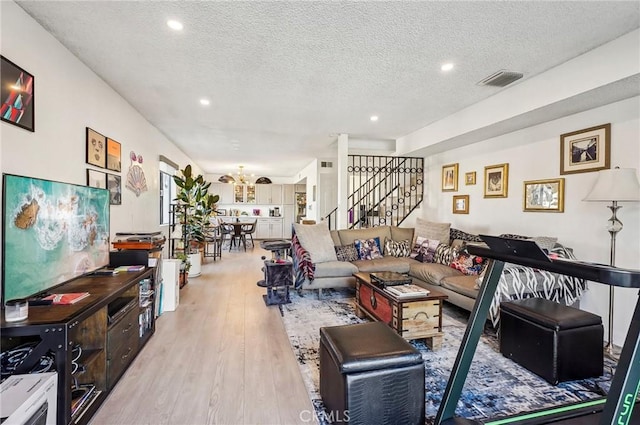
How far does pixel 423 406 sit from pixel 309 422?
2.18 feet

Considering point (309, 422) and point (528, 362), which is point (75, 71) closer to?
point (309, 422)

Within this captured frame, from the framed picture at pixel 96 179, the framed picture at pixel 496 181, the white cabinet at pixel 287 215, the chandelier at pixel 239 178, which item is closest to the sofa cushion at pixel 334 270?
the framed picture at pixel 496 181

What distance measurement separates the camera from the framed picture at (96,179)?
279 centimetres

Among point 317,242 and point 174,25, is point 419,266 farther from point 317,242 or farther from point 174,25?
point 174,25

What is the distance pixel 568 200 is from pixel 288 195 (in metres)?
9.65

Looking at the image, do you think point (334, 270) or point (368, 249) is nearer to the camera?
point (334, 270)

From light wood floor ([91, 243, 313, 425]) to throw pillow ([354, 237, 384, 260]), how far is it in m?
1.62

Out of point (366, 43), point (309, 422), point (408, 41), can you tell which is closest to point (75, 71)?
Result: point (366, 43)

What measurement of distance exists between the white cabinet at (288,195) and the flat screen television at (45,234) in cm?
939

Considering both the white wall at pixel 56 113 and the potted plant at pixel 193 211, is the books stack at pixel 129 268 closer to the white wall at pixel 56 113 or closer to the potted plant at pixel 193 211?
the white wall at pixel 56 113

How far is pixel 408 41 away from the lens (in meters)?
2.39

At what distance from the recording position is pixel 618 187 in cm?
253

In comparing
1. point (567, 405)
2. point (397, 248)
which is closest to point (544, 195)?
point (397, 248)

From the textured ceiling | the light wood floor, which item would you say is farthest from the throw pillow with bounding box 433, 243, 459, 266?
the light wood floor
